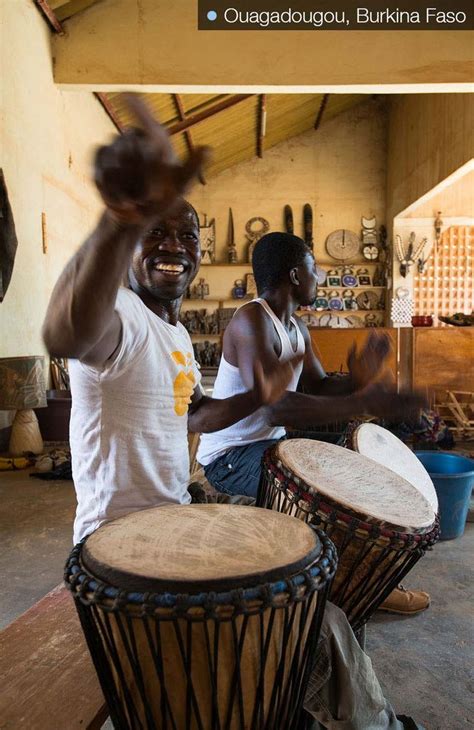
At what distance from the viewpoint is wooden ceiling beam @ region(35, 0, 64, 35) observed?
16.1 ft

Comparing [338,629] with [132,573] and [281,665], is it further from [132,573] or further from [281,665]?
[132,573]

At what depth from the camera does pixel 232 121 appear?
824 cm

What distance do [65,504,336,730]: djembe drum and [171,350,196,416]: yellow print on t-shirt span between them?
453mm

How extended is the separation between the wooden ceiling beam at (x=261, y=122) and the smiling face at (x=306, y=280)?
6.07 metres

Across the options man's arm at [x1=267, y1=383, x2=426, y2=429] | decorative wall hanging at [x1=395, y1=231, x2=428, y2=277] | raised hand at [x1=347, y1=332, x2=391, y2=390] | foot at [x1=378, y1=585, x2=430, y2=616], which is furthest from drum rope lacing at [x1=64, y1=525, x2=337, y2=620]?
decorative wall hanging at [x1=395, y1=231, x2=428, y2=277]

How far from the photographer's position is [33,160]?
4.98 meters

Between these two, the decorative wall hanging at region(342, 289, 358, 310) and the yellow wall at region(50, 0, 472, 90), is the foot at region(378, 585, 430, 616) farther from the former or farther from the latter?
the decorative wall hanging at region(342, 289, 358, 310)

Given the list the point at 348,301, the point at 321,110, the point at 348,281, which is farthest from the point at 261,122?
the point at 348,301

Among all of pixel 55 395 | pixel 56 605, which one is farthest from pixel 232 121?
pixel 56 605

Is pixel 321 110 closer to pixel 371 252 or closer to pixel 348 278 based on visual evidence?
pixel 371 252

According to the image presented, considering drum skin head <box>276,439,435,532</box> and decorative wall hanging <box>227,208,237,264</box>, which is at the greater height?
decorative wall hanging <box>227,208,237,264</box>

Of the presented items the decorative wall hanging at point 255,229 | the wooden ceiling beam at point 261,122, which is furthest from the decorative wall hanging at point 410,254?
the wooden ceiling beam at point 261,122

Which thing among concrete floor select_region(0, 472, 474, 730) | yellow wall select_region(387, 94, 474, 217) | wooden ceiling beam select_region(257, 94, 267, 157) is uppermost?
wooden ceiling beam select_region(257, 94, 267, 157)

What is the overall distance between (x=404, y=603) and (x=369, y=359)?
986mm
